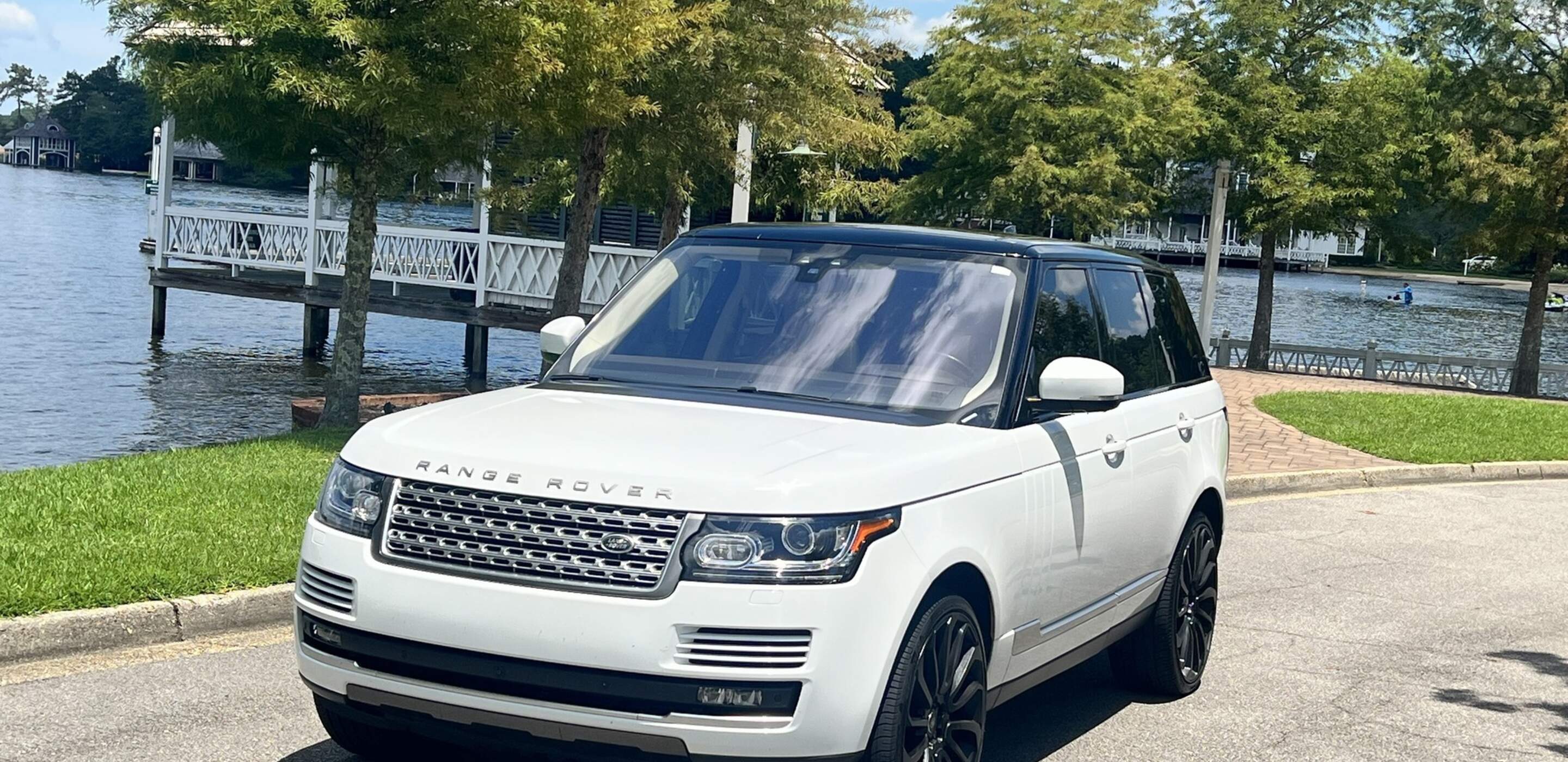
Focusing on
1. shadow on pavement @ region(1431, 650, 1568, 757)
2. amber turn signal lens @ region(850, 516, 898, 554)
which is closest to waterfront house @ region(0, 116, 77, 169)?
shadow on pavement @ region(1431, 650, 1568, 757)

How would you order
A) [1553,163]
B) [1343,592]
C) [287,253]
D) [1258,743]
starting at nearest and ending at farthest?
[1258,743] < [1343,592] < [1553,163] < [287,253]

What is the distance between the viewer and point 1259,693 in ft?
24.0

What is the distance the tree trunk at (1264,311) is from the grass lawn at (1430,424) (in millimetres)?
9321

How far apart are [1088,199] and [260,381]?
16.0 metres

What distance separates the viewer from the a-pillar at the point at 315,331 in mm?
35562

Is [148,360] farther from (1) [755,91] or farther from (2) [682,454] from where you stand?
(2) [682,454]

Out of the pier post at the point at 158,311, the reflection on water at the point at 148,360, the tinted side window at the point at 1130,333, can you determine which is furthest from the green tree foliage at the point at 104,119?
the tinted side window at the point at 1130,333

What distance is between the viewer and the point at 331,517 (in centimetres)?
468

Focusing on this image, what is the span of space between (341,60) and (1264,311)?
2540cm

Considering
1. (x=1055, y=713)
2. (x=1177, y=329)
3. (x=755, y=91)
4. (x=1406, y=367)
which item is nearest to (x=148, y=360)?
(x=755, y=91)

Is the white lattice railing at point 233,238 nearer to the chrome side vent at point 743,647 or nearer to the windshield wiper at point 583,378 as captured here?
the windshield wiper at point 583,378

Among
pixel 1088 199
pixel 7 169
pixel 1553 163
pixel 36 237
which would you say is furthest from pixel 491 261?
pixel 7 169

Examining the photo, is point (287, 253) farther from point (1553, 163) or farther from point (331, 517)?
point (331, 517)

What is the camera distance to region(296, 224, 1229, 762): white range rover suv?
422cm
